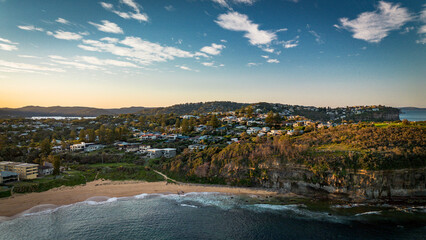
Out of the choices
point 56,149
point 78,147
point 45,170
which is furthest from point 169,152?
point 56,149

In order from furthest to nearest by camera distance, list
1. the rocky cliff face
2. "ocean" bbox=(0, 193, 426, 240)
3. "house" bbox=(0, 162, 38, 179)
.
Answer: "house" bbox=(0, 162, 38, 179), the rocky cliff face, "ocean" bbox=(0, 193, 426, 240)

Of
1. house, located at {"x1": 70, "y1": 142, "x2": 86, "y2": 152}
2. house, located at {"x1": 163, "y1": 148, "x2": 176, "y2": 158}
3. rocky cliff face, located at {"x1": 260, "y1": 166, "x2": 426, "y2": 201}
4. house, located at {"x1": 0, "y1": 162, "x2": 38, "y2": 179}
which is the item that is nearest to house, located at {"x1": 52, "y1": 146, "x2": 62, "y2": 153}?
house, located at {"x1": 70, "y1": 142, "x2": 86, "y2": 152}

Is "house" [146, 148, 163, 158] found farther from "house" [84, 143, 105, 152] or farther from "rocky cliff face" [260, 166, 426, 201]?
"rocky cliff face" [260, 166, 426, 201]

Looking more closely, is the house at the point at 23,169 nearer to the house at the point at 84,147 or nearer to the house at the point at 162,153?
the house at the point at 84,147

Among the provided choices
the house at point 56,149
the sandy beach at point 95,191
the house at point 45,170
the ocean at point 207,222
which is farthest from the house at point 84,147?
the ocean at point 207,222

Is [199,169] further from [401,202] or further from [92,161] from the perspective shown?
[401,202]

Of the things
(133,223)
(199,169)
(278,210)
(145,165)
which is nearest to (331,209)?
(278,210)
